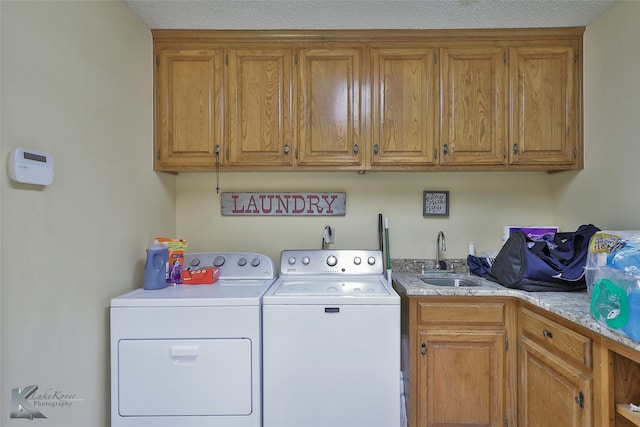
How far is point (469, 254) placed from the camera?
2.30 metres

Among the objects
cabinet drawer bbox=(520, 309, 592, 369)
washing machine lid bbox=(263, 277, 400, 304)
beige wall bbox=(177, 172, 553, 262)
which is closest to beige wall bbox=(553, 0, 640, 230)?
beige wall bbox=(177, 172, 553, 262)

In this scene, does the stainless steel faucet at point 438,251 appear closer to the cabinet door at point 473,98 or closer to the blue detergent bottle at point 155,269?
the cabinet door at point 473,98

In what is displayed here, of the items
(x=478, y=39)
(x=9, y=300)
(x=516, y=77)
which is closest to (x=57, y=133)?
(x=9, y=300)

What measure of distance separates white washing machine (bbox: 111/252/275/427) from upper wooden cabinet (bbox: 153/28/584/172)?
93 centimetres

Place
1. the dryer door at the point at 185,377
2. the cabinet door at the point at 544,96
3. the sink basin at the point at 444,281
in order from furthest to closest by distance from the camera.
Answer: the sink basin at the point at 444,281, the cabinet door at the point at 544,96, the dryer door at the point at 185,377

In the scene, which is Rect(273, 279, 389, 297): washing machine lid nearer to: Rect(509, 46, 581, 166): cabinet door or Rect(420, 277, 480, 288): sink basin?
Rect(420, 277, 480, 288): sink basin

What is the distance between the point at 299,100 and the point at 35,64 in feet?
4.05

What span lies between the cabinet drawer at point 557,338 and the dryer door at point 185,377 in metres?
1.34

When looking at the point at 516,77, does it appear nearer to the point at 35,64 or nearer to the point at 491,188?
the point at 491,188

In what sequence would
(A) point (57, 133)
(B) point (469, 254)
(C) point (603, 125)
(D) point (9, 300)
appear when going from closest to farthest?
(D) point (9, 300) → (A) point (57, 133) → (C) point (603, 125) → (B) point (469, 254)

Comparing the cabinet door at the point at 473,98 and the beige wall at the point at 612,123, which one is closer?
the beige wall at the point at 612,123

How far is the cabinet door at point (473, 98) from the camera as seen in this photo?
2012 mm

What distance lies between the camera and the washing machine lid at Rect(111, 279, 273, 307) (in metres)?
1.54

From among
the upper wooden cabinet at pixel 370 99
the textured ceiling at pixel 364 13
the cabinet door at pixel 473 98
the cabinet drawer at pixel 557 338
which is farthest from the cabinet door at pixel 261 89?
the cabinet drawer at pixel 557 338
